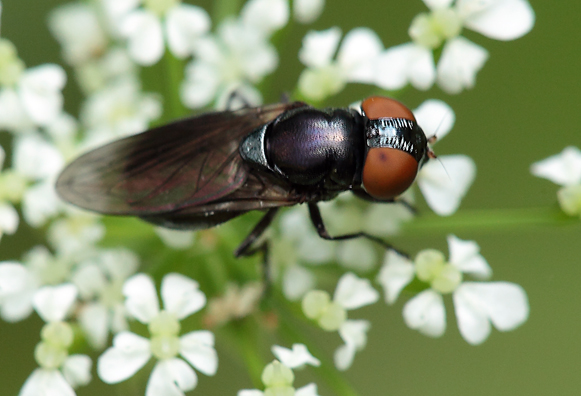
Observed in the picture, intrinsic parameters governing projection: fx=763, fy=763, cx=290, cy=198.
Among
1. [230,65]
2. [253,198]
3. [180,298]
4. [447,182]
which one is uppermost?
[230,65]

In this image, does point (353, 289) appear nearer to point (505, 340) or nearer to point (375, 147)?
point (375, 147)

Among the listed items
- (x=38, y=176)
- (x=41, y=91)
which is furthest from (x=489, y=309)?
(x=41, y=91)

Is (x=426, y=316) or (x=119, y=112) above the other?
(x=119, y=112)

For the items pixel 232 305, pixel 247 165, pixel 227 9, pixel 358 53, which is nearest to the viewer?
pixel 247 165

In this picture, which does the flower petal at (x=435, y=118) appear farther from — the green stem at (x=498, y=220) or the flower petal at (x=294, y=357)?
the flower petal at (x=294, y=357)

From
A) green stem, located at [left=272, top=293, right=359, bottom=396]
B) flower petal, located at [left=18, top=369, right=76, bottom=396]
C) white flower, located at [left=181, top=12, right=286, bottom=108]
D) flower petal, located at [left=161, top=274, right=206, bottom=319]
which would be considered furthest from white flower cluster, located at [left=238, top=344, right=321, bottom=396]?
white flower, located at [left=181, top=12, right=286, bottom=108]

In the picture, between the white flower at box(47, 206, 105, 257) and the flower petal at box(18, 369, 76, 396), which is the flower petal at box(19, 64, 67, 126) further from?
the flower petal at box(18, 369, 76, 396)

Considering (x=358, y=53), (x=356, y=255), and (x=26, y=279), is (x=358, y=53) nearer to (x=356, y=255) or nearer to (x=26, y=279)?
(x=356, y=255)
